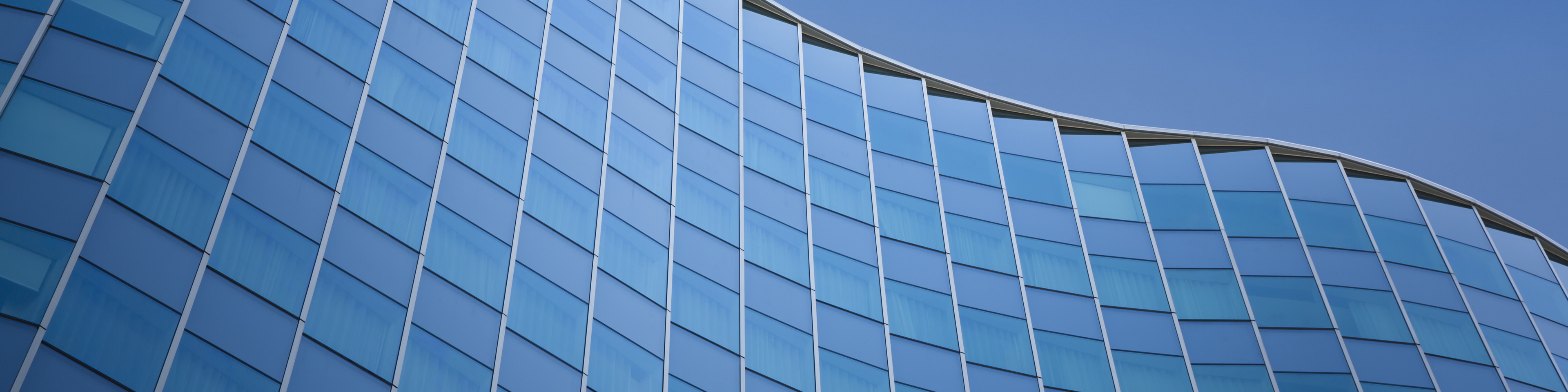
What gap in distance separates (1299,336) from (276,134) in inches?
1025

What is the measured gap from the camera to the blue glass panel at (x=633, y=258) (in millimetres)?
22250

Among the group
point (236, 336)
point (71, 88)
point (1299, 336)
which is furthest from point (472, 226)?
point (1299, 336)

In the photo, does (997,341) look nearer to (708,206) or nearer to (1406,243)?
(708,206)

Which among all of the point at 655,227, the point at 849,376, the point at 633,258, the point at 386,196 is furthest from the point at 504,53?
the point at 849,376

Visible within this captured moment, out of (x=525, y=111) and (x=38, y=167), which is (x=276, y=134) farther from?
(x=525, y=111)

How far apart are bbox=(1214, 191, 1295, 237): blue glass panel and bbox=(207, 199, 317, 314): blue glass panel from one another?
2582 centimetres

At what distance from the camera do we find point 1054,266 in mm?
29875

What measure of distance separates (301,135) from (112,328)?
478cm

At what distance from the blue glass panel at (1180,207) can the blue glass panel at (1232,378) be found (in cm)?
464

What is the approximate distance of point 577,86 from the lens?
24562 millimetres

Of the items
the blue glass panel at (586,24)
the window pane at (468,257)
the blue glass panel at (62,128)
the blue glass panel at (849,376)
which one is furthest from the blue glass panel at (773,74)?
the blue glass panel at (62,128)

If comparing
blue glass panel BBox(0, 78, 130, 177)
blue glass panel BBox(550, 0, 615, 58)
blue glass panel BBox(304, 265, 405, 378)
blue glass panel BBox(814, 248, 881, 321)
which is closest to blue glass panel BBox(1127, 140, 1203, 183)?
blue glass panel BBox(814, 248, 881, 321)

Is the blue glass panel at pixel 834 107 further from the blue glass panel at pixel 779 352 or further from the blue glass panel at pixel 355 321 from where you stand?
the blue glass panel at pixel 355 321

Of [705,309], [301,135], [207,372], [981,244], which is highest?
[981,244]
